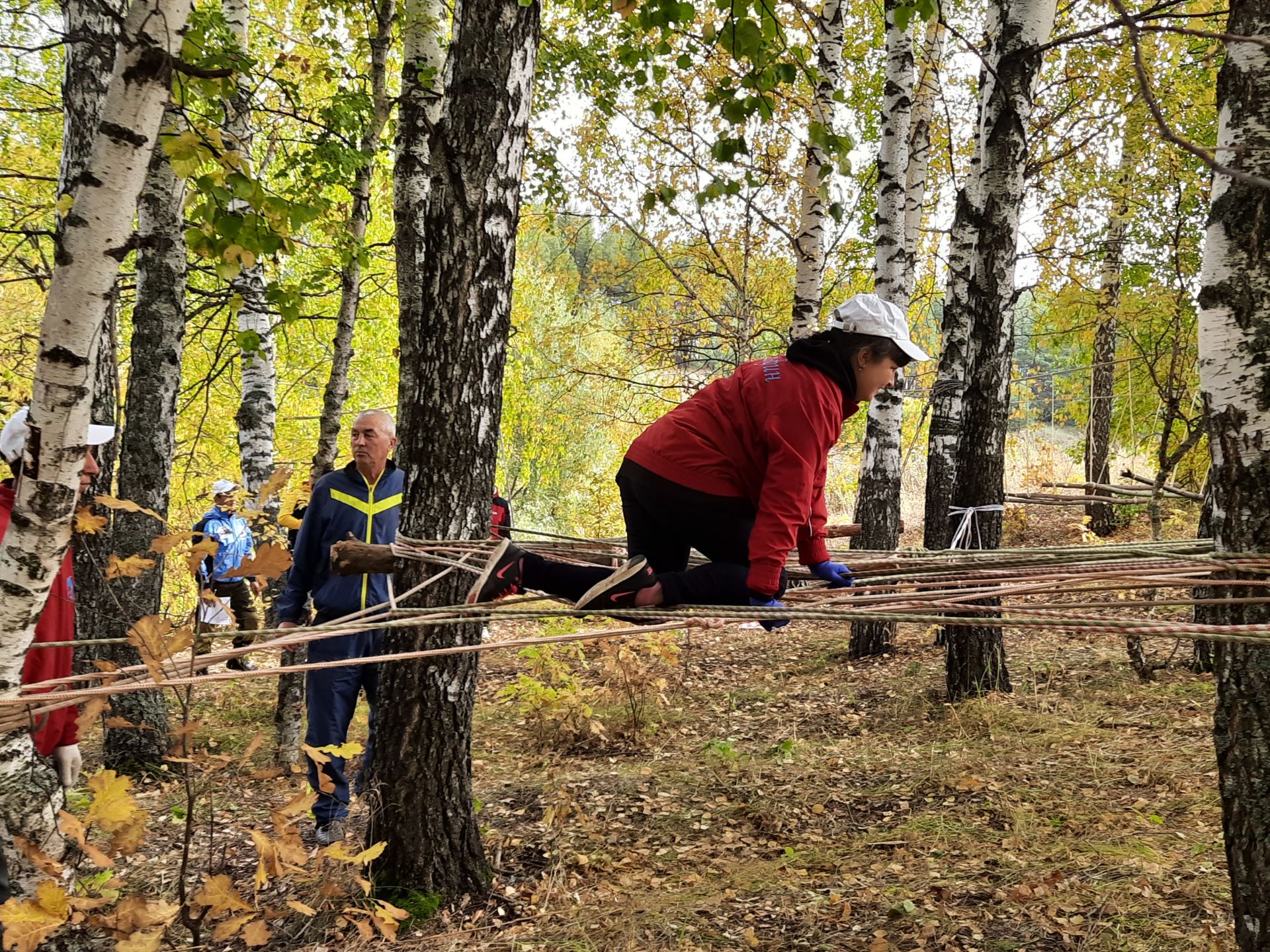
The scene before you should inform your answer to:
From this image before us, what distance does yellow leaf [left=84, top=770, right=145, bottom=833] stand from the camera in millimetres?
1812

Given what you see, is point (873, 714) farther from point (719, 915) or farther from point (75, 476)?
point (75, 476)

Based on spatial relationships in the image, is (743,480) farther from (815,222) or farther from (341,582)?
(815,222)

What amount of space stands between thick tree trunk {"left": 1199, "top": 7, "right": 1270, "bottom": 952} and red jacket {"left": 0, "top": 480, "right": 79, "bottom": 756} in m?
3.24

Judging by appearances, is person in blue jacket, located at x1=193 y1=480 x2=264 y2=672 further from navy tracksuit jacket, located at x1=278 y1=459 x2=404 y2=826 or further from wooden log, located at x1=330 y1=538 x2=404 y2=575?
wooden log, located at x1=330 y1=538 x2=404 y2=575

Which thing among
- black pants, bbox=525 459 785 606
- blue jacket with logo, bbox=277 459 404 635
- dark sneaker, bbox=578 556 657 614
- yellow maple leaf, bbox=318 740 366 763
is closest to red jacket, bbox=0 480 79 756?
yellow maple leaf, bbox=318 740 366 763

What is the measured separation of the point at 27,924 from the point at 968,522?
492 cm

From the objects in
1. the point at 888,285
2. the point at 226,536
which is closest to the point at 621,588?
the point at 226,536

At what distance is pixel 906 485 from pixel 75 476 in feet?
56.3

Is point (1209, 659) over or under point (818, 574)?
under

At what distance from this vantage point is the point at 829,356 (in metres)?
2.78

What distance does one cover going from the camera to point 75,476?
1836 mm

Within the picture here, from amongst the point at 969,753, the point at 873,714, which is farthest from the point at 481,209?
the point at 873,714

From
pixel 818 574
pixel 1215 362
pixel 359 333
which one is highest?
pixel 359 333

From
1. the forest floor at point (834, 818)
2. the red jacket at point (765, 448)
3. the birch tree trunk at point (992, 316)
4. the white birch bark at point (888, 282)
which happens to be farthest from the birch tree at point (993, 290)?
the red jacket at point (765, 448)
